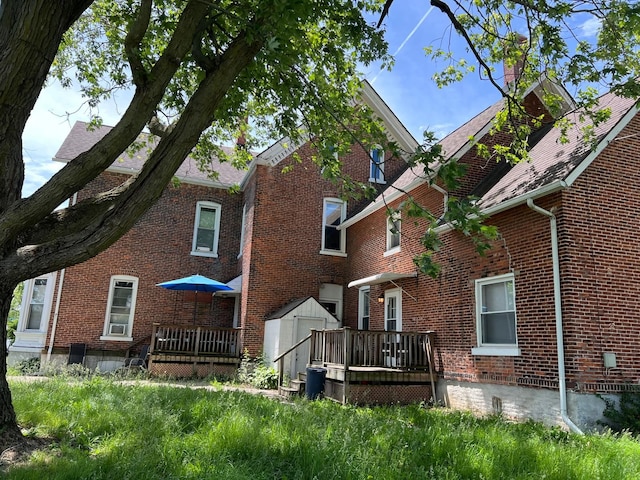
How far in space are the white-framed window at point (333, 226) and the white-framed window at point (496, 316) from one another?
25.0 ft

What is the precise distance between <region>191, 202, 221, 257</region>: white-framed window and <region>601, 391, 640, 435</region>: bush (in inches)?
545

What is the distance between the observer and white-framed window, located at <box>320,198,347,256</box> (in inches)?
699

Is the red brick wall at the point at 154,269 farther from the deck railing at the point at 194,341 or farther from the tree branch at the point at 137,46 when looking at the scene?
the tree branch at the point at 137,46

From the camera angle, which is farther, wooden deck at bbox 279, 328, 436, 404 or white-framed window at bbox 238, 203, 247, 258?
white-framed window at bbox 238, 203, 247, 258

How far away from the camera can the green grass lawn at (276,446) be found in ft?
14.7

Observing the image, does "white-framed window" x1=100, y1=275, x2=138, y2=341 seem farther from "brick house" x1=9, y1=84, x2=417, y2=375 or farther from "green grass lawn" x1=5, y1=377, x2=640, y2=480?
"green grass lawn" x1=5, y1=377, x2=640, y2=480

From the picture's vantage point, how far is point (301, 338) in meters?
15.3

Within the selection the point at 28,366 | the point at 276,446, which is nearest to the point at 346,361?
the point at 276,446

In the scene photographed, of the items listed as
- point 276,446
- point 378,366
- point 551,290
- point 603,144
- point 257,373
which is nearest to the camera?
point 276,446

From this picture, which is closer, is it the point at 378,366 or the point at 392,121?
the point at 378,366

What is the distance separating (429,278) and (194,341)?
781cm

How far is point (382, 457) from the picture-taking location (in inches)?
196

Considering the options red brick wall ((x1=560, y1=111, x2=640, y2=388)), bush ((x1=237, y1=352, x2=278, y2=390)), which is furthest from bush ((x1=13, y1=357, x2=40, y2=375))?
red brick wall ((x1=560, y1=111, x2=640, y2=388))

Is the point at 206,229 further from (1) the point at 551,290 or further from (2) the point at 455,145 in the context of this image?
(1) the point at 551,290
